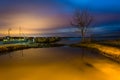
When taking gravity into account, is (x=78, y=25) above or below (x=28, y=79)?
above

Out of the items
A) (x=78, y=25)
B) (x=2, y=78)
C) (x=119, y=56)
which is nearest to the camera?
(x=2, y=78)

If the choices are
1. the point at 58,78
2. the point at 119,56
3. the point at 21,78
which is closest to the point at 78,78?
the point at 58,78

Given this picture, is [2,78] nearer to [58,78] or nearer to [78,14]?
[58,78]

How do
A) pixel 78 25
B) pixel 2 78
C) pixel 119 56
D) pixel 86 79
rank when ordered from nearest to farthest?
pixel 86 79
pixel 2 78
pixel 119 56
pixel 78 25

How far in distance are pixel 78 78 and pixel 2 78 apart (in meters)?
6.10

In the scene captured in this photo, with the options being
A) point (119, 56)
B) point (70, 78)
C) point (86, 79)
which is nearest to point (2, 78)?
point (70, 78)

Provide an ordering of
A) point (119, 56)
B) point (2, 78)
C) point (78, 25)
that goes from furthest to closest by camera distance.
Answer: point (78, 25) → point (119, 56) → point (2, 78)

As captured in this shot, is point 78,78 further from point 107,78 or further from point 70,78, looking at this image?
point 107,78

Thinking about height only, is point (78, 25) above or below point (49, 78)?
above

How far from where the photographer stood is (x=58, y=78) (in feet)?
49.1

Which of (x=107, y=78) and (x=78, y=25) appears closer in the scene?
(x=107, y=78)

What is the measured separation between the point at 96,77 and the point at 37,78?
15.3 ft

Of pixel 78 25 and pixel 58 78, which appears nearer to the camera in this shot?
pixel 58 78

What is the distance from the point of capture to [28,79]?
14.9 meters
